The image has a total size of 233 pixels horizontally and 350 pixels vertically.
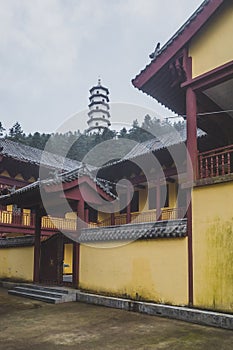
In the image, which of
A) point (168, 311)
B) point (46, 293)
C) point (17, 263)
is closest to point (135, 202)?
point (17, 263)

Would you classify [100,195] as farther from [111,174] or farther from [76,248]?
[111,174]

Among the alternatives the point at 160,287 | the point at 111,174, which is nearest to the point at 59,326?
the point at 160,287

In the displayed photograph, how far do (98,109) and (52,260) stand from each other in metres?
48.9

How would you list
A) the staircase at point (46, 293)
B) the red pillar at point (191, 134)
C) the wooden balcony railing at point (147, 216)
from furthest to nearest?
the wooden balcony railing at point (147, 216) < the staircase at point (46, 293) < the red pillar at point (191, 134)

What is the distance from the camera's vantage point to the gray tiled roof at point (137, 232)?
6.76 meters

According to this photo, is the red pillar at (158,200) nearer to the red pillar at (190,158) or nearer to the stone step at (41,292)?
the stone step at (41,292)

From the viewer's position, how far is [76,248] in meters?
9.14

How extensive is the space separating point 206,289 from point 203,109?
14.0 feet

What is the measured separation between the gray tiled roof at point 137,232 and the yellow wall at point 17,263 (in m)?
3.00

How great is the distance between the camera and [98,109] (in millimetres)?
57312

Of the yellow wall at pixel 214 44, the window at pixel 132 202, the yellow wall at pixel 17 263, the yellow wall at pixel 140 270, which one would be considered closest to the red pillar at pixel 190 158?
the yellow wall at pixel 140 270

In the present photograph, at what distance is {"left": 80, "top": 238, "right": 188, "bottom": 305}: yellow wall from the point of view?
6.54 meters

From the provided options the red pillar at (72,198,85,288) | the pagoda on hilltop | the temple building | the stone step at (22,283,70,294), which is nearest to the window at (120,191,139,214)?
the temple building

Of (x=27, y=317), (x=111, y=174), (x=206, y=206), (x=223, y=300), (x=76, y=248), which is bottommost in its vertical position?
(x=27, y=317)
